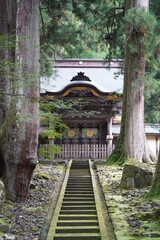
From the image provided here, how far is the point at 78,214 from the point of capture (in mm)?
6055

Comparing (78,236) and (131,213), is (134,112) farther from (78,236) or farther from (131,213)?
(78,236)

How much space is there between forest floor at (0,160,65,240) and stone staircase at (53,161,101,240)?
13.2 inches

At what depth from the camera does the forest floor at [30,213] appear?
465 centimetres

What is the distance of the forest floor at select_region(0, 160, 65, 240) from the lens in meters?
4.65

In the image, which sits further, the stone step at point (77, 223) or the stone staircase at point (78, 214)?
the stone step at point (77, 223)

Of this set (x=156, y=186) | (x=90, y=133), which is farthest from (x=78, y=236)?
(x=90, y=133)

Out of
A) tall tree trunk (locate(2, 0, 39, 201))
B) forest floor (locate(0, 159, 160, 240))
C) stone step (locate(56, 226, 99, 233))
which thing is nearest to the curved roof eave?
forest floor (locate(0, 159, 160, 240))

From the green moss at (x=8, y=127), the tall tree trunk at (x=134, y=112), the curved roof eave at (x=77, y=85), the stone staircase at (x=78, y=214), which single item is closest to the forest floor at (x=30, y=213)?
the stone staircase at (x=78, y=214)

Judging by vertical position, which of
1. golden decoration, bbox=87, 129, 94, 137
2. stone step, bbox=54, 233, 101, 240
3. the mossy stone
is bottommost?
stone step, bbox=54, 233, 101, 240

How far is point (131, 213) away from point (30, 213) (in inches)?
75.9

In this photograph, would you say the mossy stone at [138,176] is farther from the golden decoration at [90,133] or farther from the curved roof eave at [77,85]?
the golden decoration at [90,133]

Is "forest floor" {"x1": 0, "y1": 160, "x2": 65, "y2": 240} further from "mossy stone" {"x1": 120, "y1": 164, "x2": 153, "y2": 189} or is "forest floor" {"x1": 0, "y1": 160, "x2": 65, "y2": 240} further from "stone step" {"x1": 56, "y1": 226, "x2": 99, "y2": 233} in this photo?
"mossy stone" {"x1": 120, "y1": 164, "x2": 153, "y2": 189}

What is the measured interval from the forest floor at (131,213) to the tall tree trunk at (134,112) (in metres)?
2.15

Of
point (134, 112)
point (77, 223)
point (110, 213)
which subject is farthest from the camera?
point (134, 112)
